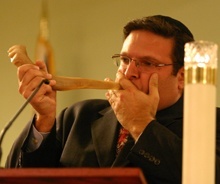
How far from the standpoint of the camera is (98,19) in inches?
107

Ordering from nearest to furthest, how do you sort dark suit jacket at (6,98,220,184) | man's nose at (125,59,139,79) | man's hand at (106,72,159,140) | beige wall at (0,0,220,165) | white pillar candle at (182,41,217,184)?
1. white pillar candle at (182,41,217,184)
2. dark suit jacket at (6,98,220,184)
3. man's hand at (106,72,159,140)
4. man's nose at (125,59,139,79)
5. beige wall at (0,0,220,165)

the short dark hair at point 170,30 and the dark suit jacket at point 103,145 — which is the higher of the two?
the short dark hair at point 170,30

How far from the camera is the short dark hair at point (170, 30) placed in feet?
6.56

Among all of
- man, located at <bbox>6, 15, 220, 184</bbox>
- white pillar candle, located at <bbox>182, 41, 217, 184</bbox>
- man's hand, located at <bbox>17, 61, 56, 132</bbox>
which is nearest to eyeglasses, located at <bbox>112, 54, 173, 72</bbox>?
man, located at <bbox>6, 15, 220, 184</bbox>

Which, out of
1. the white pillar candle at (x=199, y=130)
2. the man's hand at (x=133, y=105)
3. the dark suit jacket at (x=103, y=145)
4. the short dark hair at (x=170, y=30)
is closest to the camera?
the white pillar candle at (x=199, y=130)

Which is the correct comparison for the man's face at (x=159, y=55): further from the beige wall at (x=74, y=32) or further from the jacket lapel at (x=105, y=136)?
the beige wall at (x=74, y=32)

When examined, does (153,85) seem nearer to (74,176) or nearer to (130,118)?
(130,118)

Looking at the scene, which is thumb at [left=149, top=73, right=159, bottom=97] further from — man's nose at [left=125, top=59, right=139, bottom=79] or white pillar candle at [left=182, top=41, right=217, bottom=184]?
white pillar candle at [left=182, top=41, right=217, bottom=184]

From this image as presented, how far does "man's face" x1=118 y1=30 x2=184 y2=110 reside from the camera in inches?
76.5

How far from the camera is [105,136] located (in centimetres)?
189

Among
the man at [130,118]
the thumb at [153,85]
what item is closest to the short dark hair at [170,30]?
the man at [130,118]

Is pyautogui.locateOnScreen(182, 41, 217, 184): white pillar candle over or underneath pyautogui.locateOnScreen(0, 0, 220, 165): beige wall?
over

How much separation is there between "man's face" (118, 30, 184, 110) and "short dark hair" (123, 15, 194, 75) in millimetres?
15

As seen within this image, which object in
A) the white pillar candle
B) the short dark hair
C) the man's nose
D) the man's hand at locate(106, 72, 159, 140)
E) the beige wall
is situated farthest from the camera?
the beige wall
